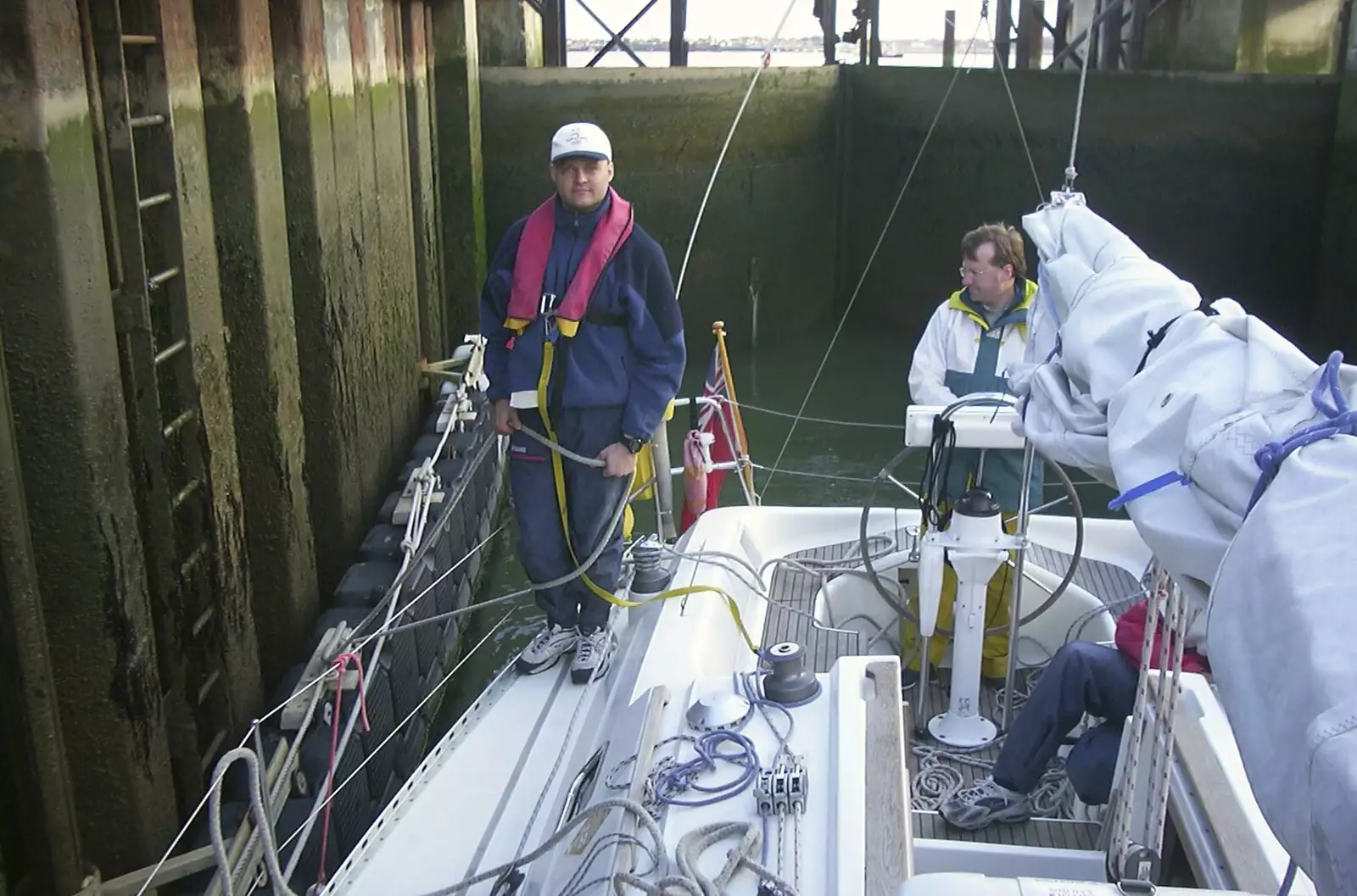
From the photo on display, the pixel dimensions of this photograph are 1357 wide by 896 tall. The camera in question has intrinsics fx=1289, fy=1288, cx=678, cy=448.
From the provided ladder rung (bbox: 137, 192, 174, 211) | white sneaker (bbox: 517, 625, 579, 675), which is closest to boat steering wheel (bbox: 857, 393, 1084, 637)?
white sneaker (bbox: 517, 625, 579, 675)

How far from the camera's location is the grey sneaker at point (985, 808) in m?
3.31

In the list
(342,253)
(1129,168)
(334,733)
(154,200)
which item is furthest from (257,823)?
(1129,168)

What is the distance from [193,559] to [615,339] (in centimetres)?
132

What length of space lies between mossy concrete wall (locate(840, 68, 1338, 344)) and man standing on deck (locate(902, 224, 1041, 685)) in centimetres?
554

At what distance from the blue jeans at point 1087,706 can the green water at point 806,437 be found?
2963 mm

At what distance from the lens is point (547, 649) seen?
3992 millimetres

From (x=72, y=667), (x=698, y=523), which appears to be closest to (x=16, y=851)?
(x=72, y=667)

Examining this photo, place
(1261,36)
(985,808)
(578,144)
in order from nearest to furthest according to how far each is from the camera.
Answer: (985,808) → (578,144) → (1261,36)

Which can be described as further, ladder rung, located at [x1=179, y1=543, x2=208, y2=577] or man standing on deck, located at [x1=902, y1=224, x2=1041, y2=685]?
man standing on deck, located at [x1=902, y1=224, x2=1041, y2=685]

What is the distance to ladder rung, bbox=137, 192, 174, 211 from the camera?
3.25m

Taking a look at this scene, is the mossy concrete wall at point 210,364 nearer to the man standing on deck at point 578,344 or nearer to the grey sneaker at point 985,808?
the man standing on deck at point 578,344

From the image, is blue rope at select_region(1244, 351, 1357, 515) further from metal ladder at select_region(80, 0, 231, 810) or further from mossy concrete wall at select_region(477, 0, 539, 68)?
mossy concrete wall at select_region(477, 0, 539, 68)

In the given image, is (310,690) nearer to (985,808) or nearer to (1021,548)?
(985,808)

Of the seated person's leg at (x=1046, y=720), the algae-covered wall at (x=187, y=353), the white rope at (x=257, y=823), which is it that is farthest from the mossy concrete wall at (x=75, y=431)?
the seated person's leg at (x=1046, y=720)
